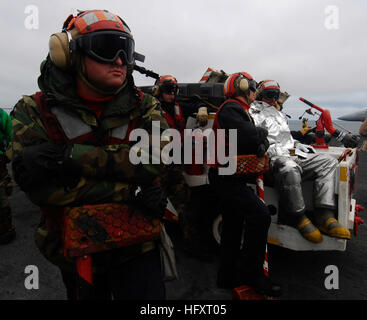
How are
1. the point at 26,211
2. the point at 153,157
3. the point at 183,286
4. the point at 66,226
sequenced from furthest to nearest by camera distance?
the point at 26,211
the point at 183,286
the point at 153,157
the point at 66,226

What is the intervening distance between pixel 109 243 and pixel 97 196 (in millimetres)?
229

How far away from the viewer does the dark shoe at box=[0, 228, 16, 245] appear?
3.94 m

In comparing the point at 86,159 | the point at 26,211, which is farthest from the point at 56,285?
the point at 26,211

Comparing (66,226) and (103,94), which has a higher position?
(103,94)

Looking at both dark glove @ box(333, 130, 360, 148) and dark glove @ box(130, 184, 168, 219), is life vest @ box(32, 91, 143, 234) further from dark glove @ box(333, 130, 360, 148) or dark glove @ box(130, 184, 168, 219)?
dark glove @ box(333, 130, 360, 148)

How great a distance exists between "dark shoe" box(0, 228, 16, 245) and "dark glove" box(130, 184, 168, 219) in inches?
145

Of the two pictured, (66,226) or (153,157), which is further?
(153,157)

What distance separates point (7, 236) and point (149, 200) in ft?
12.4

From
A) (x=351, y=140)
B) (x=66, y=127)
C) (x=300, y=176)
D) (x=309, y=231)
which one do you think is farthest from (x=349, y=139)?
(x=66, y=127)

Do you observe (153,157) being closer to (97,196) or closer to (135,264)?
(97,196)

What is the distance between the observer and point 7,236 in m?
3.99

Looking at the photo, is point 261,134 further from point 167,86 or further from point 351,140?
point 351,140

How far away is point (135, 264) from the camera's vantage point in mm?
1382
